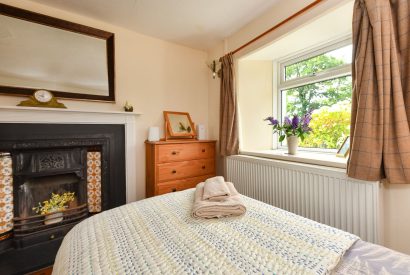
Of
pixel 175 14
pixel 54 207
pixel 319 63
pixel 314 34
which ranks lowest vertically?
pixel 54 207

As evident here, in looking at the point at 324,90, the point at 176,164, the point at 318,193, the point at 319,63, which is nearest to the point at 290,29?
the point at 319,63

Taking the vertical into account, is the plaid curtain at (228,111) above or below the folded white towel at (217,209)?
above

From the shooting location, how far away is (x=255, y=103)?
99.5 inches

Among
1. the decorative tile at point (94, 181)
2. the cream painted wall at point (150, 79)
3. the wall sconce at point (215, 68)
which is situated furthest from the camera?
the wall sconce at point (215, 68)

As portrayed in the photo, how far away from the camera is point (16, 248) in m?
1.73

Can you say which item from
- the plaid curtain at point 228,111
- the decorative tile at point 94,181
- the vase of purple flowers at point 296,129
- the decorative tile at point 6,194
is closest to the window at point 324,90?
the vase of purple flowers at point 296,129

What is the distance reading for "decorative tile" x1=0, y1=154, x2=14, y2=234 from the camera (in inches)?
67.6

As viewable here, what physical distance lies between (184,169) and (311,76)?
1.81m

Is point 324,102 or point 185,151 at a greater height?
point 324,102

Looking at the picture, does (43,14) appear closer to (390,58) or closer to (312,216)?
(390,58)

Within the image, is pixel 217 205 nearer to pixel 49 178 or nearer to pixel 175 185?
pixel 175 185

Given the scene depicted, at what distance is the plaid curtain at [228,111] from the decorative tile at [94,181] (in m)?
1.52

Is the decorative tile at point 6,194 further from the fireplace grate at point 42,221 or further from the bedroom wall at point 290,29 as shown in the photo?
the bedroom wall at point 290,29

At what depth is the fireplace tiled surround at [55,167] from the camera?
5.65 ft
